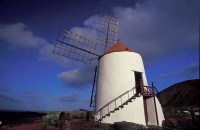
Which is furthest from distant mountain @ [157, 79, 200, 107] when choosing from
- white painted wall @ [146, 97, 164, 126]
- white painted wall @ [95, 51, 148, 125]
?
white painted wall @ [146, 97, 164, 126]

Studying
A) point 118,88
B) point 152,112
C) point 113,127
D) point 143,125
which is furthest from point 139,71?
point 113,127

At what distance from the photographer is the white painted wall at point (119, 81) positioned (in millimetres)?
10602

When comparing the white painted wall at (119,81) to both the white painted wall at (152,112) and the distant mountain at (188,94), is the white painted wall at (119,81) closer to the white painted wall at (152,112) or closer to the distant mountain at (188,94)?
the white painted wall at (152,112)

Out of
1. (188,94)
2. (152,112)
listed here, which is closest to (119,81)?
(152,112)

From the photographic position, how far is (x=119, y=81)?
1183 centimetres

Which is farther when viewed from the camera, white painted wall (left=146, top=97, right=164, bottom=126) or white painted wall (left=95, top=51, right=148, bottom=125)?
white painted wall (left=146, top=97, right=164, bottom=126)

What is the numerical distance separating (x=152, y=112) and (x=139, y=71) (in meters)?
3.58

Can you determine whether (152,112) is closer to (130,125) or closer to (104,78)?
(130,125)

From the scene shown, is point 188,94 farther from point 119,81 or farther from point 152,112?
point 152,112

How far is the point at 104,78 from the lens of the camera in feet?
41.8

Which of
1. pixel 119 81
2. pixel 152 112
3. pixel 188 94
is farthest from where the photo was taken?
pixel 119 81

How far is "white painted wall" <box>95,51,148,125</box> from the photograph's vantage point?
10602mm

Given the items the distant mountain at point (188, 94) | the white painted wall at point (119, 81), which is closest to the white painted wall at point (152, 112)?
the white painted wall at point (119, 81)

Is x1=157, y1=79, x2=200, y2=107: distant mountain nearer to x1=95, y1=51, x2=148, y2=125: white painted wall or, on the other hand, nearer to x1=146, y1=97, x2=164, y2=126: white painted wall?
x1=95, y1=51, x2=148, y2=125: white painted wall
